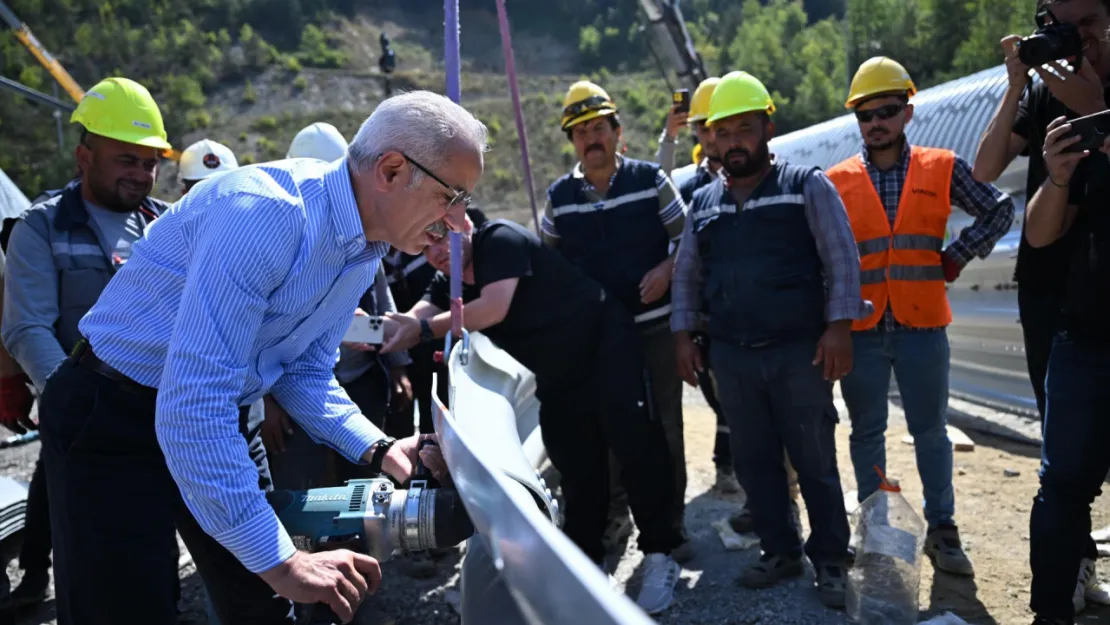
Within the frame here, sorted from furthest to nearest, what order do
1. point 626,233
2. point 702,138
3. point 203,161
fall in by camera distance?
point 702,138, point 203,161, point 626,233

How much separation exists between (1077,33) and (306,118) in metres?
50.9

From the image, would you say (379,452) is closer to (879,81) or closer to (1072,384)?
(1072,384)

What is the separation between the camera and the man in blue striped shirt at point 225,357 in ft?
5.07

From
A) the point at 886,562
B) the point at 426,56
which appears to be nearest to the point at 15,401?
the point at 886,562

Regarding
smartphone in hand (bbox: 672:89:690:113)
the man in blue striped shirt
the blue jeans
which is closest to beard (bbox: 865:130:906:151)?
the blue jeans

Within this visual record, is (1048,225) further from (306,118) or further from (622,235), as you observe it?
(306,118)

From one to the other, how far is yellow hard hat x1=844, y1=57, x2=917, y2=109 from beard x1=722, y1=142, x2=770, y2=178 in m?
0.56

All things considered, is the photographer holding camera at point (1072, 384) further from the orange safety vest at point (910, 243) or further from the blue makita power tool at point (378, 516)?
the blue makita power tool at point (378, 516)

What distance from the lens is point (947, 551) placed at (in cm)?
345

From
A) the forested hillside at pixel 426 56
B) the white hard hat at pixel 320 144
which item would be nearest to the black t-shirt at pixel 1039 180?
the white hard hat at pixel 320 144

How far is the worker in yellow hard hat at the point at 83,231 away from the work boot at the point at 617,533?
192 centimetres

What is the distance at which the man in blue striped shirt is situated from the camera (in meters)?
1.55

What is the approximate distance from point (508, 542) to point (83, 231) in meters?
2.59

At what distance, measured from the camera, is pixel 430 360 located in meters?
4.22
